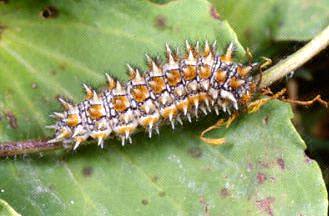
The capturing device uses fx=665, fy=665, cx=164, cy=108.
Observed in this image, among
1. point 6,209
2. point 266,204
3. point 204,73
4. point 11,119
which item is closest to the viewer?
point 6,209

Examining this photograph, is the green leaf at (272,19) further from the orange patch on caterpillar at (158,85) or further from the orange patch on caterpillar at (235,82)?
the orange patch on caterpillar at (158,85)

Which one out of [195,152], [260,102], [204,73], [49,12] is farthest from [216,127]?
[49,12]

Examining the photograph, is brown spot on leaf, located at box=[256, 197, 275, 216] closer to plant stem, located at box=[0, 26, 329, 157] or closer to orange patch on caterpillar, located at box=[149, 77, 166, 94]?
plant stem, located at box=[0, 26, 329, 157]

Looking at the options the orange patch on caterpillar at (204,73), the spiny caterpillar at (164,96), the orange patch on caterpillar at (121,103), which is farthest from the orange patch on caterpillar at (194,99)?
the orange patch on caterpillar at (121,103)

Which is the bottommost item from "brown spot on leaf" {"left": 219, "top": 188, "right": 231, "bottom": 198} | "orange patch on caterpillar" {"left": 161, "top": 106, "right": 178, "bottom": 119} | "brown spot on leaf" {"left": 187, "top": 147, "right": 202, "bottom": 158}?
"brown spot on leaf" {"left": 219, "top": 188, "right": 231, "bottom": 198}

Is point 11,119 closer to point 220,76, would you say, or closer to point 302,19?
point 220,76

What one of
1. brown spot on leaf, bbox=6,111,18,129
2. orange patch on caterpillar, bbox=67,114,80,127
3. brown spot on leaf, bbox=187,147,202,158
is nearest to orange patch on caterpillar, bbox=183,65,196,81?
brown spot on leaf, bbox=187,147,202,158
